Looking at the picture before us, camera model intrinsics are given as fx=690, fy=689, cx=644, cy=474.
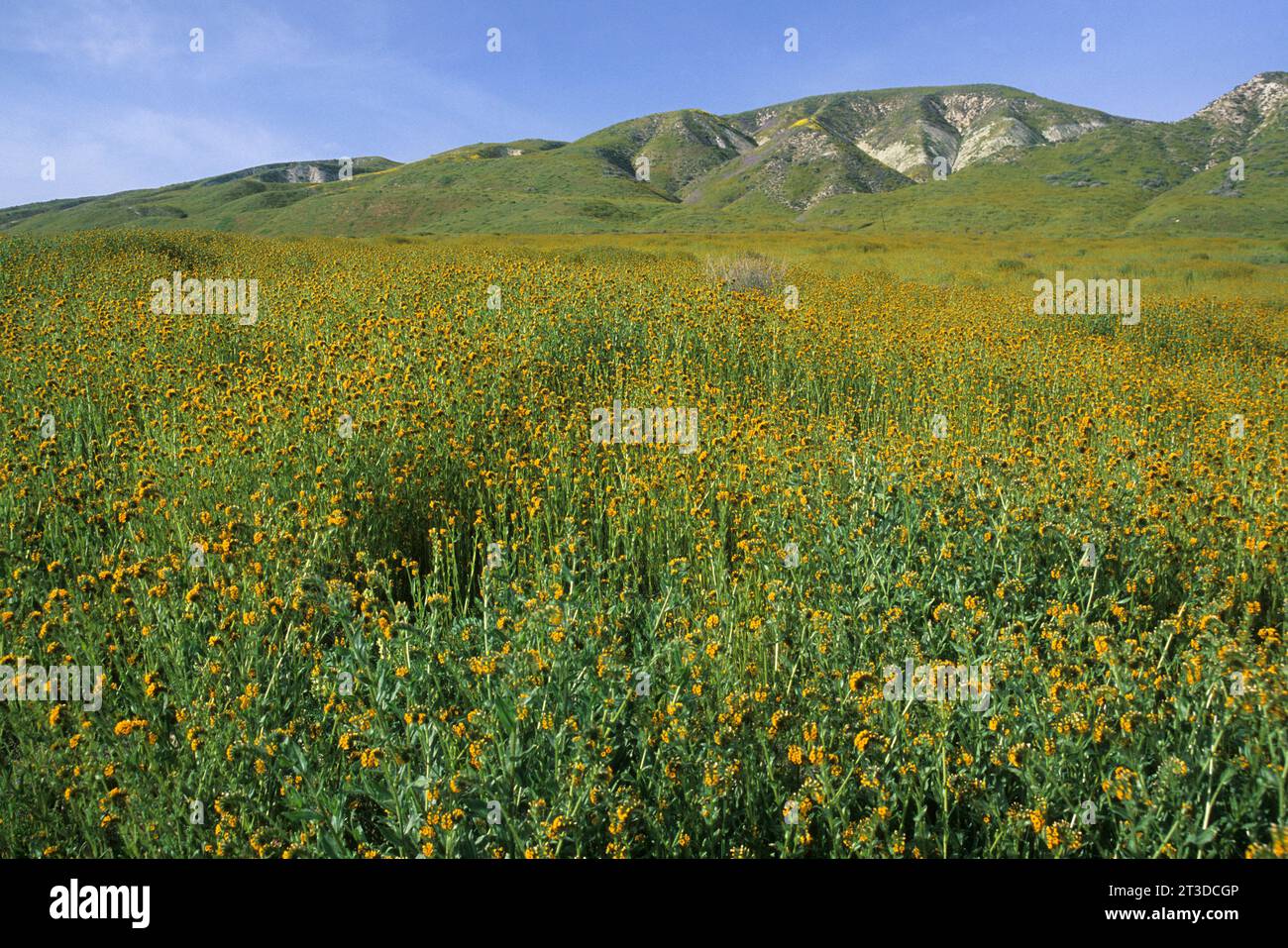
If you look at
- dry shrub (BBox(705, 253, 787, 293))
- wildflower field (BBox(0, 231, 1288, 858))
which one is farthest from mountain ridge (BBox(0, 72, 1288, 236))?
wildflower field (BBox(0, 231, 1288, 858))

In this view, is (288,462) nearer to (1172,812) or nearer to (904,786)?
(904,786)

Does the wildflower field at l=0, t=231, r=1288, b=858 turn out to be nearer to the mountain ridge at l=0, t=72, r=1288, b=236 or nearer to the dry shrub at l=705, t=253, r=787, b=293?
the dry shrub at l=705, t=253, r=787, b=293

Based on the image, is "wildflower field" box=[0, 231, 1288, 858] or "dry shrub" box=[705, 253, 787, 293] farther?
"dry shrub" box=[705, 253, 787, 293]

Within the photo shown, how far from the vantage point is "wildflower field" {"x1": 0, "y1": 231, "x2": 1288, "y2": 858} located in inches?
82.8

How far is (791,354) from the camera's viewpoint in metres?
8.15

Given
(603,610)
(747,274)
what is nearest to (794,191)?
(747,274)

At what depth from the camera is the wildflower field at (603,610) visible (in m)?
2.10

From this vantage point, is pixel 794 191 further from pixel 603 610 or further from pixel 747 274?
pixel 603 610

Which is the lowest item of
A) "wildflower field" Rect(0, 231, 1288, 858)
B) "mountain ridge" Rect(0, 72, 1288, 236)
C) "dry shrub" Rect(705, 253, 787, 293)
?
"wildflower field" Rect(0, 231, 1288, 858)

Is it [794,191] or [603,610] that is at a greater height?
[794,191]

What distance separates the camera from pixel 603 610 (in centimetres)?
320

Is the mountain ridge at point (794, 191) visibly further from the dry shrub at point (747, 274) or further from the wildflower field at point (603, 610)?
the wildflower field at point (603, 610)

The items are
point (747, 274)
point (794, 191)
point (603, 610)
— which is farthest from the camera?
point (794, 191)
